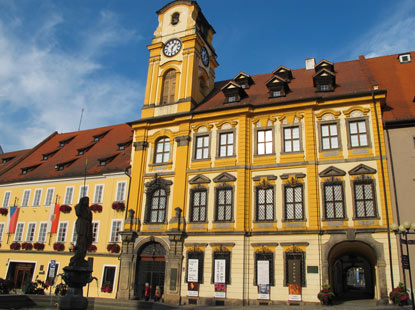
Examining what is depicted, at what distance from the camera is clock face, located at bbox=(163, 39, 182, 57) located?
110ft

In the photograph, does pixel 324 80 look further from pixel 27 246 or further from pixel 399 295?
pixel 27 246

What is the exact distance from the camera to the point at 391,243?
2261 centimetres

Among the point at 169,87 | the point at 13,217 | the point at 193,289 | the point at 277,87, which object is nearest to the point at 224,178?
the point at 193,289

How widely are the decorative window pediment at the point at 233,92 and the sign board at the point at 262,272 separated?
1238 cm

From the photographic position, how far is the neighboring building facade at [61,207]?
103ft

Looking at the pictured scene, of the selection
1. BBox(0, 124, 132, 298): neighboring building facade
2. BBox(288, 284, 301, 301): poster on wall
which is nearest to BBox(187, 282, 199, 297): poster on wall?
BBox(288, 284, 301, 301): poster on wall

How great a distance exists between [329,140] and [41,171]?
2755 centimetres

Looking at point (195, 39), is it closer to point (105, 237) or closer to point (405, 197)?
point (105, 237)

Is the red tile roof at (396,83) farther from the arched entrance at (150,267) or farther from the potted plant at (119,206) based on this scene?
the potted plant at (119,206)

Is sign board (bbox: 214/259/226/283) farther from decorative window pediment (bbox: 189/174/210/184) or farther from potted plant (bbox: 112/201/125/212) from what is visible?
potted plant (bbox: 112/201/125/212)

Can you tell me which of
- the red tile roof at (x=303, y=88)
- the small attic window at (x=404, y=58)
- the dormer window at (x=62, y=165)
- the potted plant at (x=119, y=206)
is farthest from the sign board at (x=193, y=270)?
the small attic window at (x=404, y=58)

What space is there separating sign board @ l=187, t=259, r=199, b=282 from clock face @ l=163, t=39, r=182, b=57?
687 inches

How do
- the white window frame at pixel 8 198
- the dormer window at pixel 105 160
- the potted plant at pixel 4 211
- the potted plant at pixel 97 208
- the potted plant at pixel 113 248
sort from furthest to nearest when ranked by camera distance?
the white window frame at pixel 8 198, the potted plant at pixel 4 211, the dormer window at pixel 105 160, the potted plant at pixel 97 208, the potted plant at pixel 113 248

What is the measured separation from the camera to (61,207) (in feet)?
113
